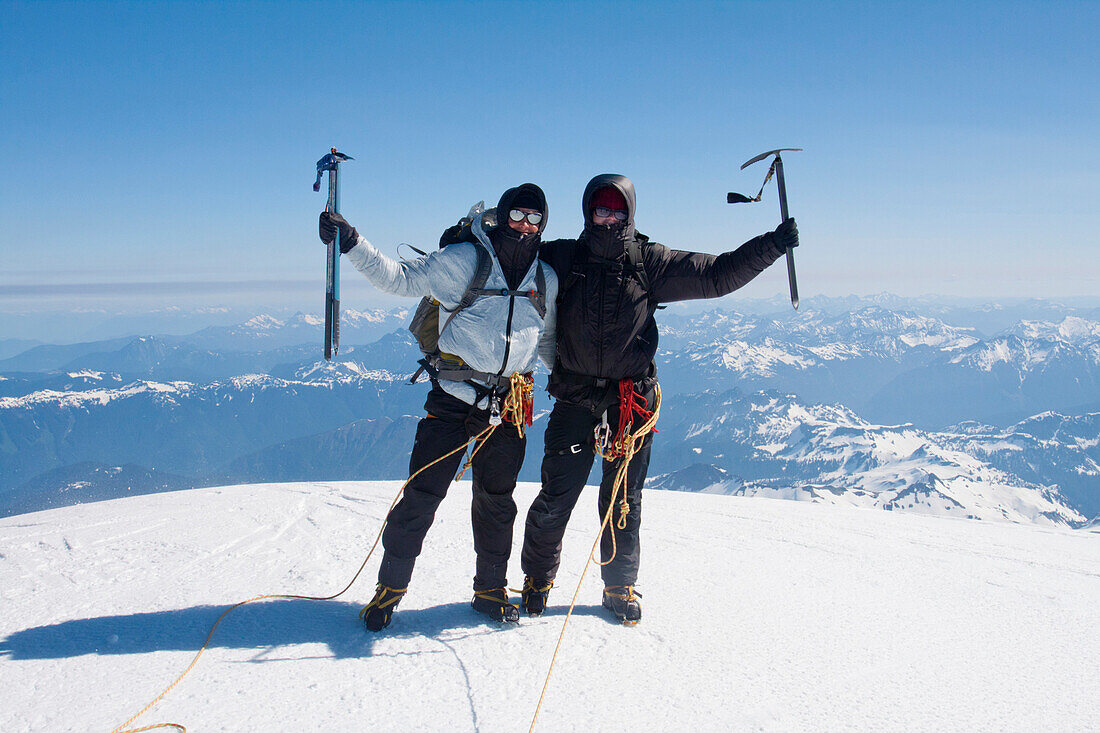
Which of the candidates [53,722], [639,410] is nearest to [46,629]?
[53,722]

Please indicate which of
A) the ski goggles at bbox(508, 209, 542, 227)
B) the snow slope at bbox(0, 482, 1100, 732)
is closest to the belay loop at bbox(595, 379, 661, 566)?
the snow slope at bbox(0, 482, 1100, 732)

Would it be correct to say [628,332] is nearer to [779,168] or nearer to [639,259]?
[639,259]

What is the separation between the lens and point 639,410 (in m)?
4.39

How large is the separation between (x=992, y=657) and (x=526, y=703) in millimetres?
3275

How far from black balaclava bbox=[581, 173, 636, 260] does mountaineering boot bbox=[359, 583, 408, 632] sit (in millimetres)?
2927

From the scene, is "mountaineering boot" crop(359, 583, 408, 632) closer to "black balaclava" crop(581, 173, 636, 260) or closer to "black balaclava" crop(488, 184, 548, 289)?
"black balaclava" crop(488, 184, 548, 289)

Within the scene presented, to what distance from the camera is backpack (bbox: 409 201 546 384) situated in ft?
13.2

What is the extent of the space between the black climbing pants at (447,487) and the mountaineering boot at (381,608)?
51mm

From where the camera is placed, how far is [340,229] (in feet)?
12.1

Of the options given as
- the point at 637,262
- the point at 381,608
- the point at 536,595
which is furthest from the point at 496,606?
the point at 637,262

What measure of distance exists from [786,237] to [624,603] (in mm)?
3055

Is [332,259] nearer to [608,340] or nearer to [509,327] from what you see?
[509,327]

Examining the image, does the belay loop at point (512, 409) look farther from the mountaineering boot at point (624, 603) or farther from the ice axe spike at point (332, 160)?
the ice axe spike at point (332, 160)

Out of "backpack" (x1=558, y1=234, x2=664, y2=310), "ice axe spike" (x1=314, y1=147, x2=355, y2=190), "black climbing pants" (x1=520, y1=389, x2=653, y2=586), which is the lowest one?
"black climbing pants" (x1=520, y1=389, x2=653, y2=586)
